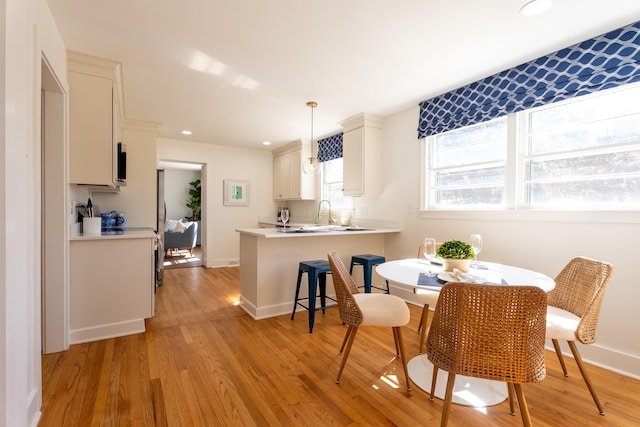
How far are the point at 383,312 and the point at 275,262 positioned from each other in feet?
5.09

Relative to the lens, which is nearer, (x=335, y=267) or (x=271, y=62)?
(x=335, y=267)

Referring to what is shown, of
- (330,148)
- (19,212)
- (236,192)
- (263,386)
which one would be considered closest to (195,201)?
(236,192)

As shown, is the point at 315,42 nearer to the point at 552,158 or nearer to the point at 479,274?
the point at 479,274

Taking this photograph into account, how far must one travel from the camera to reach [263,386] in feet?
6.35

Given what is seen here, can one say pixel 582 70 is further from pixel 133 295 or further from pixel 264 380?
pixel 133 295

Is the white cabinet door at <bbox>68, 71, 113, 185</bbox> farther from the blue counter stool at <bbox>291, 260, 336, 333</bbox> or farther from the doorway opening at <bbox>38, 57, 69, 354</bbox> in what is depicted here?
the blue counter stool at <bbox>291, 260, 336, 333</bbox>

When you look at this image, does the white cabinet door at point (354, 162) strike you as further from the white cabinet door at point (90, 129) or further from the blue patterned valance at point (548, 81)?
the white cabinet door at point (90, 129)

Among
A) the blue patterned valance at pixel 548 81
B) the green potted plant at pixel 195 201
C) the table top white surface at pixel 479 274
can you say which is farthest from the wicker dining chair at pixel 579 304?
the green potted plant at pixel 195 201

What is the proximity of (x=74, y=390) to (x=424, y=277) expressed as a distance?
2.24 m

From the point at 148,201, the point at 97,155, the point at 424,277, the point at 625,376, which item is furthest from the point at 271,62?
the point at 625,376

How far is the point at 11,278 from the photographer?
3.98 ft

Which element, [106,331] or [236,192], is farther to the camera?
[236,192]

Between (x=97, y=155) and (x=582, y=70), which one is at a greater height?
(x=582, y=70)

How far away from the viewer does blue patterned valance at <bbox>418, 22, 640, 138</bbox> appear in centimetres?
212
